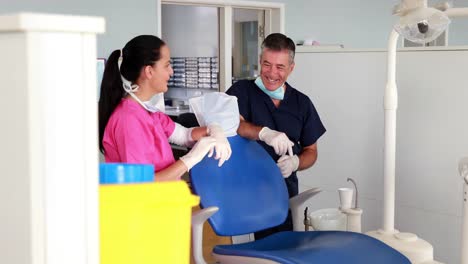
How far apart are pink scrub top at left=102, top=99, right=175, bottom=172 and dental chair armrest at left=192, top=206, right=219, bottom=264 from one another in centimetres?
17

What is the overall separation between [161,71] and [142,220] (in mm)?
1101

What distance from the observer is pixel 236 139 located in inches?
78.3

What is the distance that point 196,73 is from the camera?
23.1 feet

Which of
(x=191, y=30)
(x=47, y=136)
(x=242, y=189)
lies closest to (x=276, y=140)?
(x=242, y=189)

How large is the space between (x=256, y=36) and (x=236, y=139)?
442 cm

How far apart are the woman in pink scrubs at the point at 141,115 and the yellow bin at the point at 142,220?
2.96ft

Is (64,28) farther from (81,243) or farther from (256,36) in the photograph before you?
(256,36)

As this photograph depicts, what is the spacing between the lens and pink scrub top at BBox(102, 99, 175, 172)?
161cm

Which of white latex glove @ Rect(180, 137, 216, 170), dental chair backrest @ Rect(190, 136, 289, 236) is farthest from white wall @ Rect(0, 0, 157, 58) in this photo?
white latex glove @ Rect(180, 137, 216, 170)

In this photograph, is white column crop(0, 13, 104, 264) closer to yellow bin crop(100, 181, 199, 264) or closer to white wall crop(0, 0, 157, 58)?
yellow bin crop(100, 181, 199, 264)

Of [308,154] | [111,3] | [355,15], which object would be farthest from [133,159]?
[355,15]

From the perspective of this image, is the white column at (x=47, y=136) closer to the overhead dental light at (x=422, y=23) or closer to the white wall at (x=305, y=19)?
the overhead dental light at (x=422, y=23)

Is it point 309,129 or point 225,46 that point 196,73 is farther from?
point 309,129

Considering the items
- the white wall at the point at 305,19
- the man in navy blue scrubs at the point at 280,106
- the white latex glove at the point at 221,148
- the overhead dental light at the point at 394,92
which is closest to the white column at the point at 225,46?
the white wall at the point at 305,19
